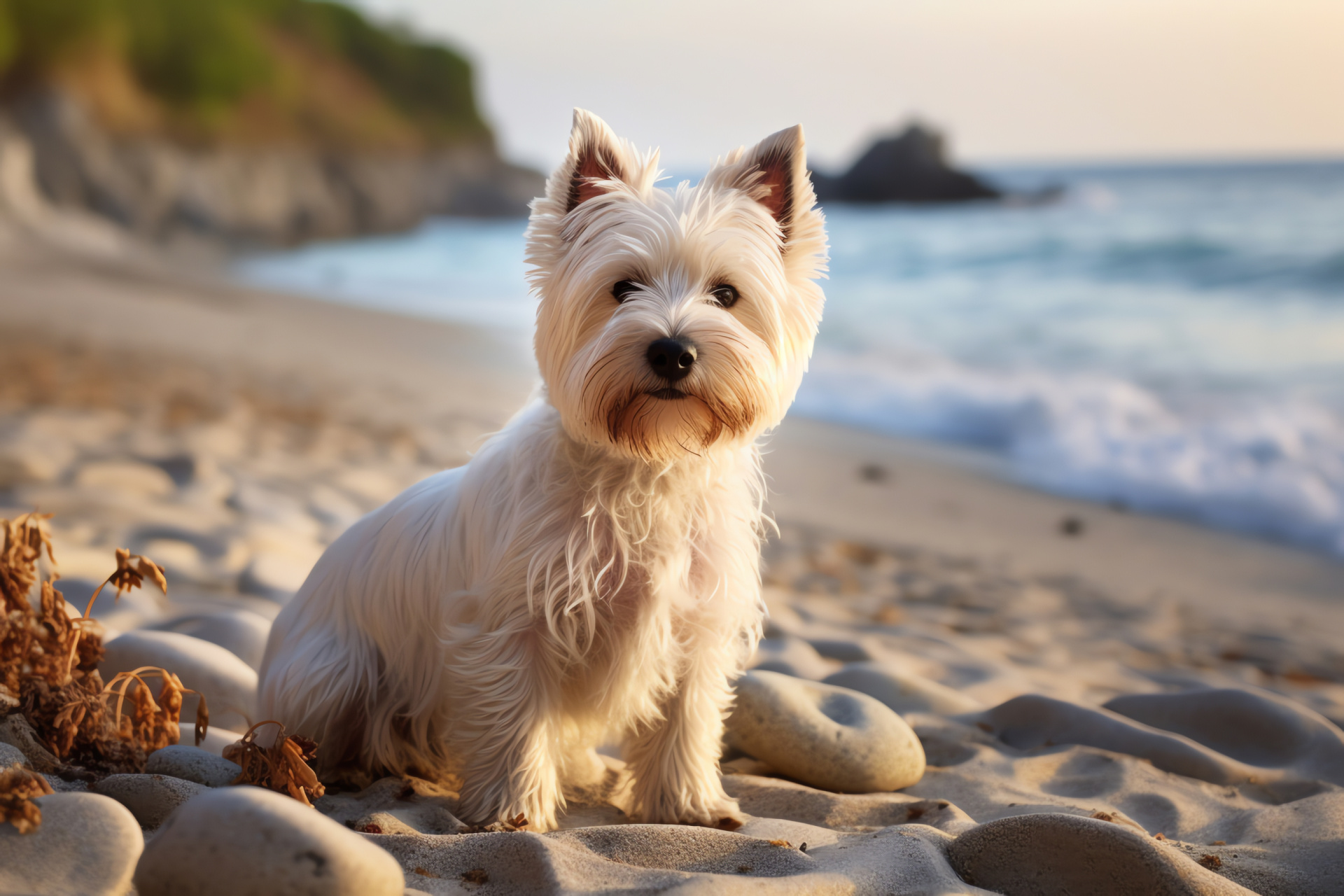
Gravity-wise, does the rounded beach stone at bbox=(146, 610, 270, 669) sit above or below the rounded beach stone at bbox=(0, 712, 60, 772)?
above

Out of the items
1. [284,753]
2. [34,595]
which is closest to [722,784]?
[284,753]

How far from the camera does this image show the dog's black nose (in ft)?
7.82

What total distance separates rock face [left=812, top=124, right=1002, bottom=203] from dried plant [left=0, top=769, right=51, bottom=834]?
35333 millimetres

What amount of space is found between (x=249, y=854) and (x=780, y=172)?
6.63ft

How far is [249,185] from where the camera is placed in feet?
106

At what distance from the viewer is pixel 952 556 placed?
608 cm

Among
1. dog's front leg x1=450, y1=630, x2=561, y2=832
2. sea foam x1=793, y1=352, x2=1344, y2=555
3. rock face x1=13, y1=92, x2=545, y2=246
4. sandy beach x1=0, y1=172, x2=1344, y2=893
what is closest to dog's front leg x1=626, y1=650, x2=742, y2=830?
sandy beach x1=0, y1=172, x2=1344, y2=893

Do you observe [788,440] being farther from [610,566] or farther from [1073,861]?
[1073,861]

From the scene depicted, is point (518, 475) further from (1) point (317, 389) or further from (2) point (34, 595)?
(1) point (317, 389)

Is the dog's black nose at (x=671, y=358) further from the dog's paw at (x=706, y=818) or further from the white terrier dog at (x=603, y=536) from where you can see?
the dog's paw at (x=706, y=818)

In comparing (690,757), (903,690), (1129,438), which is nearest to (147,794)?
(690,757)

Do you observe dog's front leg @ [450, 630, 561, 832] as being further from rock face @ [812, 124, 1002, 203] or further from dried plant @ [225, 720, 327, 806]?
rock face @ [812, 124, 1002, 203]

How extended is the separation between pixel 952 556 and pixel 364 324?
32.1 feet

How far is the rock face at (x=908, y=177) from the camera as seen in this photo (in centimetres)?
3584
